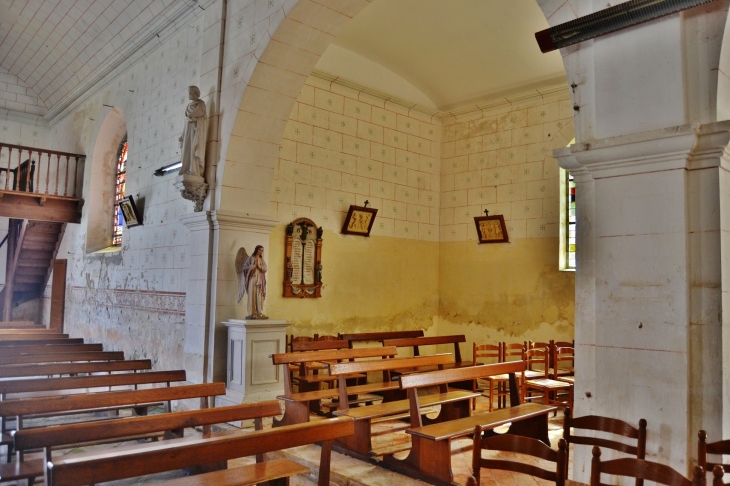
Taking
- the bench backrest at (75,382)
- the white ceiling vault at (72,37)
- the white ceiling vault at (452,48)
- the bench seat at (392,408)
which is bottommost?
the bench seat at (392,408)

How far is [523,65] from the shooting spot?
8.85 m

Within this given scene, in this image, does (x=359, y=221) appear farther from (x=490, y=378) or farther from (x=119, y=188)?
(x=119, y=188)

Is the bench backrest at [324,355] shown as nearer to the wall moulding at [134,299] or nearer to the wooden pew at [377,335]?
the wooden pew at [377,335]

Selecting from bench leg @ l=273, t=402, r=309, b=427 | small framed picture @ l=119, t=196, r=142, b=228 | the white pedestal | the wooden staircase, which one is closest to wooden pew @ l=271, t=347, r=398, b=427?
bench leg @ l=273, t=402, r=309, b=427

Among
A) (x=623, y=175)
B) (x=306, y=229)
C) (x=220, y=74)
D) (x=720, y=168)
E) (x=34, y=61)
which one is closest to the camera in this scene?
(x=720, y=168)

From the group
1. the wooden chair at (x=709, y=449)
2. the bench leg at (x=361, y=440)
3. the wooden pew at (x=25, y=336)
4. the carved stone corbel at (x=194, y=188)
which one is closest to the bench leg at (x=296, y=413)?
the bench leg at (x=361, y=440)

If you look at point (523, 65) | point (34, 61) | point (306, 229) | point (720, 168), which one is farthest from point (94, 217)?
point (720, 168)

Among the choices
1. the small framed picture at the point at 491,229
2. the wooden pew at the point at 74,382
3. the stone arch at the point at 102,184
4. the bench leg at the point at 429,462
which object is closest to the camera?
the bench leg at the point at 429,462

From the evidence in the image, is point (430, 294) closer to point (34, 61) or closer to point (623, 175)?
point (623, 175)

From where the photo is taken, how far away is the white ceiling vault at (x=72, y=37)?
8.66m

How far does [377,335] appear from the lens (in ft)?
28.8

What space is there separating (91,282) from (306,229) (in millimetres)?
4417

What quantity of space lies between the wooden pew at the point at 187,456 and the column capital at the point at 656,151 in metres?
2.13

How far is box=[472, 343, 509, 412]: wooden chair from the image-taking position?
671 cm
